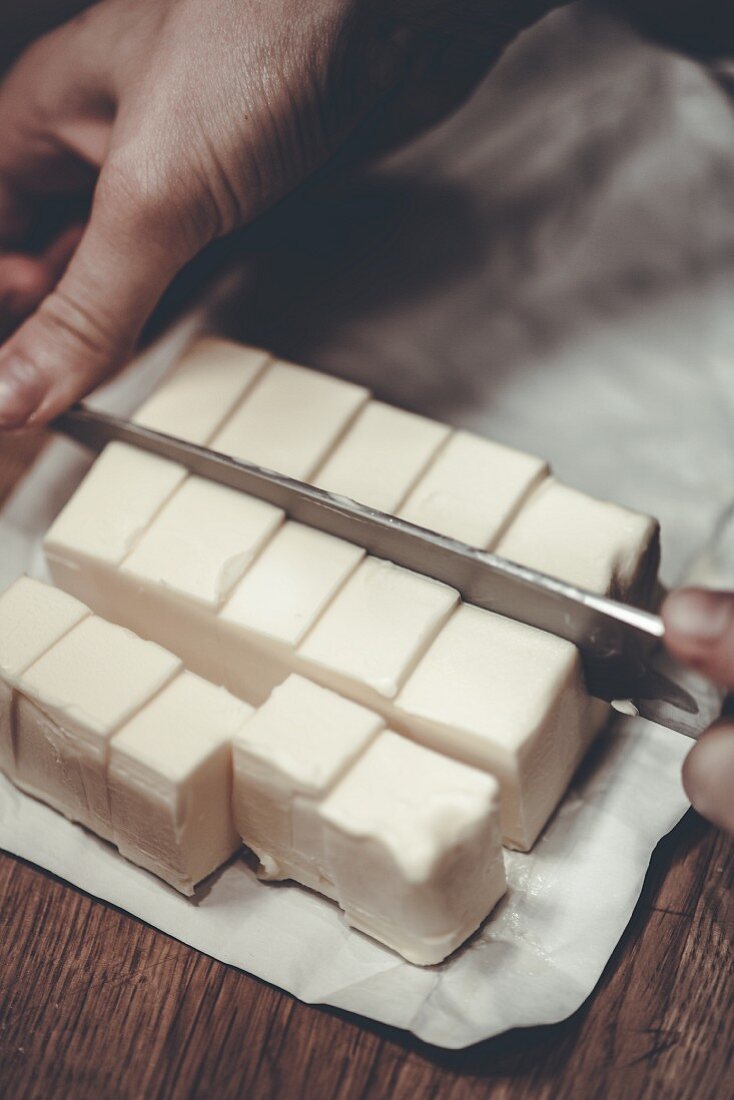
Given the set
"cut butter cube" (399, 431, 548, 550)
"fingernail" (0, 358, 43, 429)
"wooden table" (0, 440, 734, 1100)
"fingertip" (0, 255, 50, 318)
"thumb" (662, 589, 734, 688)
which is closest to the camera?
"thumb" (662, 589, 734, 688)

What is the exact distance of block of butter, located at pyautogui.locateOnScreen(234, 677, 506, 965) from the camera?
1.44 meters

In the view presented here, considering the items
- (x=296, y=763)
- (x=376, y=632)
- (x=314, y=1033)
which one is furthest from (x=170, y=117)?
(x=314, y=1033)

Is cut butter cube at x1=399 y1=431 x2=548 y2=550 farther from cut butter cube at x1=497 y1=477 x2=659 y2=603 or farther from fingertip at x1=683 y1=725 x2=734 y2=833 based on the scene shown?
fingertip at x1=683 y1=725 x2=734 y2=833

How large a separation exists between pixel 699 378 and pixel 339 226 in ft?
2.79

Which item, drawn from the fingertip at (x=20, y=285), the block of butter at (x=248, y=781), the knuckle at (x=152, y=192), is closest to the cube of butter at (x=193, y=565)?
the block of butter at (x=248, y=781)

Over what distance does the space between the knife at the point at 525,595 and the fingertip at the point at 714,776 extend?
0.44ft

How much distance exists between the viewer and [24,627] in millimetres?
1688

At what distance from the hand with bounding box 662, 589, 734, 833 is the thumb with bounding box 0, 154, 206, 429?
103cm

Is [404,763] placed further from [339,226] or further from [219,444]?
[339,226]

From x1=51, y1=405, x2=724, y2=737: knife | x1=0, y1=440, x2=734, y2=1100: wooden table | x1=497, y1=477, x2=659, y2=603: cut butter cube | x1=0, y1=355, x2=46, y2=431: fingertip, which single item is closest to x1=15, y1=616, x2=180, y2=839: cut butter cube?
x1=0, y1=440, x2=734, y2=1100: wooden table

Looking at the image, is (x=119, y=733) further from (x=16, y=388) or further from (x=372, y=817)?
(x=16, y=388)

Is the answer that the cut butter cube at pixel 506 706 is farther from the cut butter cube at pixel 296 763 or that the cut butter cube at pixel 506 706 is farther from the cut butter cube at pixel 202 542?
the cut butter cube at pixel 202 542

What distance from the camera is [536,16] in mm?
2061

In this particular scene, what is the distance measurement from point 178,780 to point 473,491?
67 centimetres
